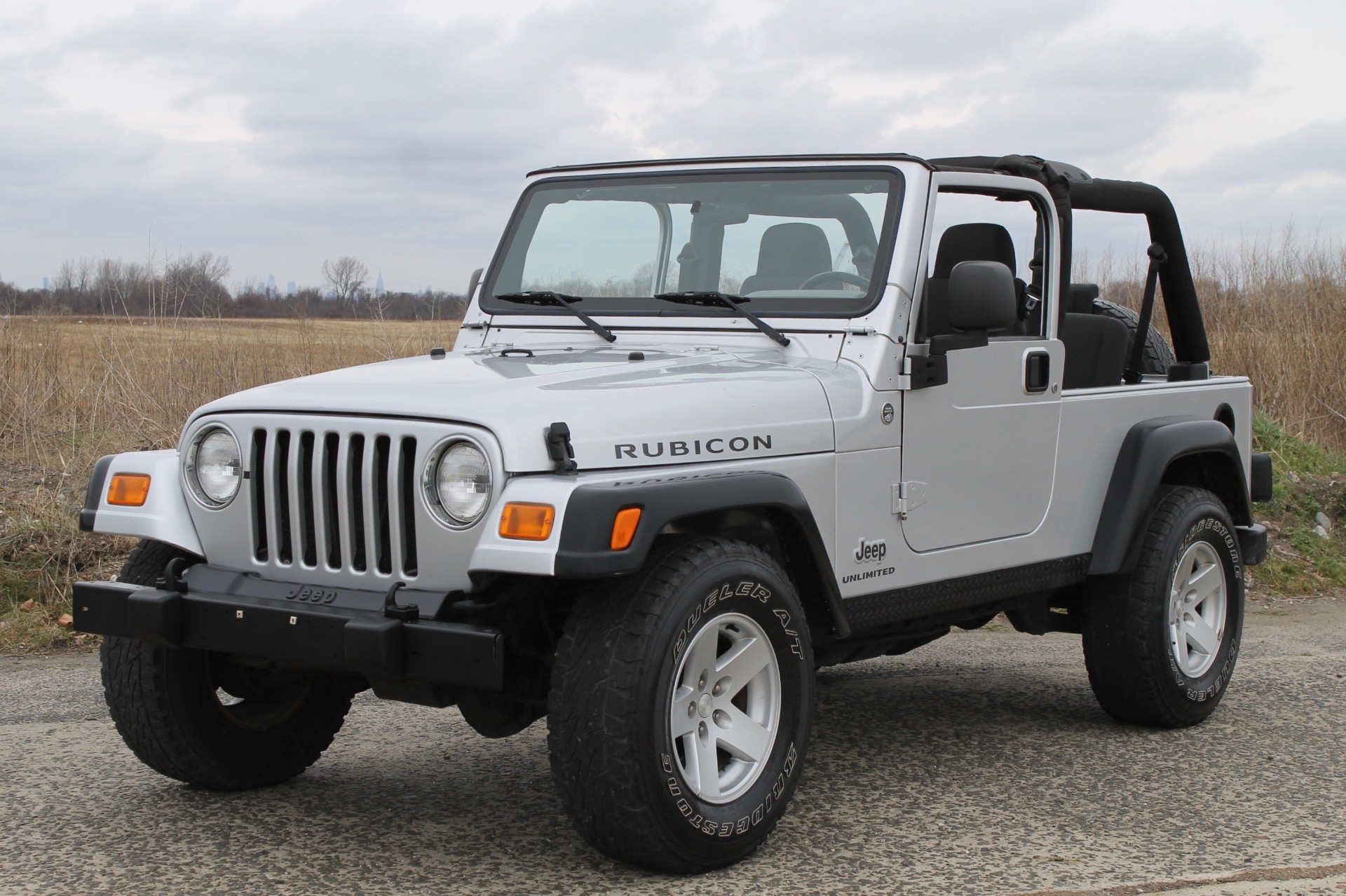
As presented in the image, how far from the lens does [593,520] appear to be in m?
3.18

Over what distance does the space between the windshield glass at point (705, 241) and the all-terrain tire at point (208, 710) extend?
1.53 meters

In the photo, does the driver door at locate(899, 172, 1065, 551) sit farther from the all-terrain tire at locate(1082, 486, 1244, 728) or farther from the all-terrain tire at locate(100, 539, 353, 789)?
the all-terrain tire at locate(100, 539, 353, 789)

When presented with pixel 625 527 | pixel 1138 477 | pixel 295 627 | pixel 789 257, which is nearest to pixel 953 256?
pixel 789 257

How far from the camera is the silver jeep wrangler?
11.0 ft

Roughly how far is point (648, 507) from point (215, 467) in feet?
4.28

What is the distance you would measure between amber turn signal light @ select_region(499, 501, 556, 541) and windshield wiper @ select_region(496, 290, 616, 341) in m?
1.47

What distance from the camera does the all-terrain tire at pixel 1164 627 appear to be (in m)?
A: 5.13

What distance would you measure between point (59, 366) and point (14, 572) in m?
3.00

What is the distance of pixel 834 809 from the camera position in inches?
165

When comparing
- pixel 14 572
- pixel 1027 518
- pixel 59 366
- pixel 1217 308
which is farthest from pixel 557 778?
pixel 1217 308

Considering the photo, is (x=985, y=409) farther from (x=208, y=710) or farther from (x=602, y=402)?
(x=208, y=710)

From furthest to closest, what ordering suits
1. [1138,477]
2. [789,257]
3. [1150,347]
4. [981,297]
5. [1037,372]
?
[1150,347] → [1138,477] → [1037,372] → [789,257] → [981,297]

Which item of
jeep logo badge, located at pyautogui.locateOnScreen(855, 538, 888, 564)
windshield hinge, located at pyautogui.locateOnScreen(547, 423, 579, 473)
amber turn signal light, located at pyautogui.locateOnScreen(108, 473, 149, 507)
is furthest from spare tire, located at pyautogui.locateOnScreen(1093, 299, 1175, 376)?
amber turn signal light, located at pyautogui.locateOnScreen(108, 473, 149, 507)

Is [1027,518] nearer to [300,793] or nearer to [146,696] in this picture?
[300,793]
